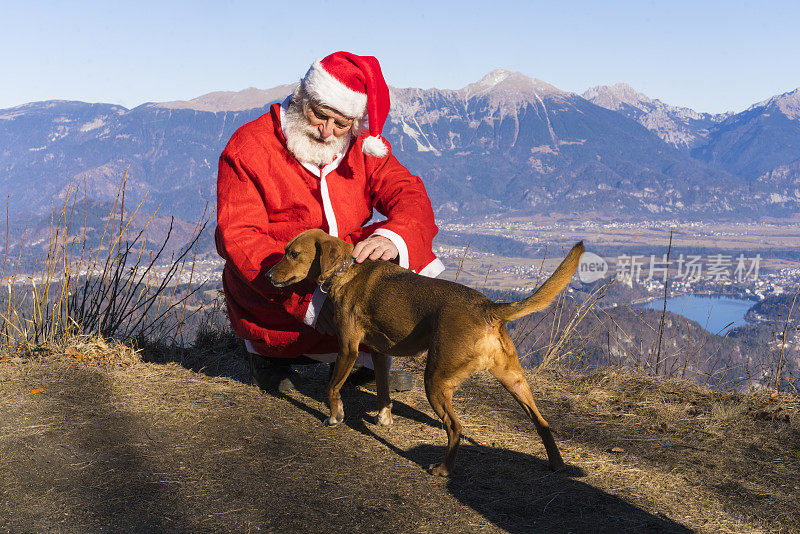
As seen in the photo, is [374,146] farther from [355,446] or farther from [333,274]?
[355,446]

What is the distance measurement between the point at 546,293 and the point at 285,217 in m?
2.22

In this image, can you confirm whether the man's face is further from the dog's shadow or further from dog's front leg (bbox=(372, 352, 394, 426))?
the dog's shadow

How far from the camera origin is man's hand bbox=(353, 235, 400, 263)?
383 centimetres

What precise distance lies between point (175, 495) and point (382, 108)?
2.99 meters

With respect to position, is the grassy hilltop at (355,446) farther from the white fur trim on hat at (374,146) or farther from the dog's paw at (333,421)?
the white fur trim on hat at (374,146)

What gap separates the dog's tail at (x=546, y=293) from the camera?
2.95 metres

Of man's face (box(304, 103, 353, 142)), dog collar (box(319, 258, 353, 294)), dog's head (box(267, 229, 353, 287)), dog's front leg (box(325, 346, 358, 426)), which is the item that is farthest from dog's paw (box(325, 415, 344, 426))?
man's face (box(304, 103, 353, 142))

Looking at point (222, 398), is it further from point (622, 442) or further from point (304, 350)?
point (622, 442)

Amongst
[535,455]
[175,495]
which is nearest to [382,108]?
[535,455]

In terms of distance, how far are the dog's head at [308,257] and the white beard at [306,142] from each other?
0.90m

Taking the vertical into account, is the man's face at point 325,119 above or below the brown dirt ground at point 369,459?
above

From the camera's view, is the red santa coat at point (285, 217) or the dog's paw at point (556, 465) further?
the red santa coat at point (285, 217)

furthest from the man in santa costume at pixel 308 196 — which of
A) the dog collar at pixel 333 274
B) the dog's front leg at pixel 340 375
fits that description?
the dog's front leg at pixel 340 375

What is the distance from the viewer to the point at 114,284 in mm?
6305
